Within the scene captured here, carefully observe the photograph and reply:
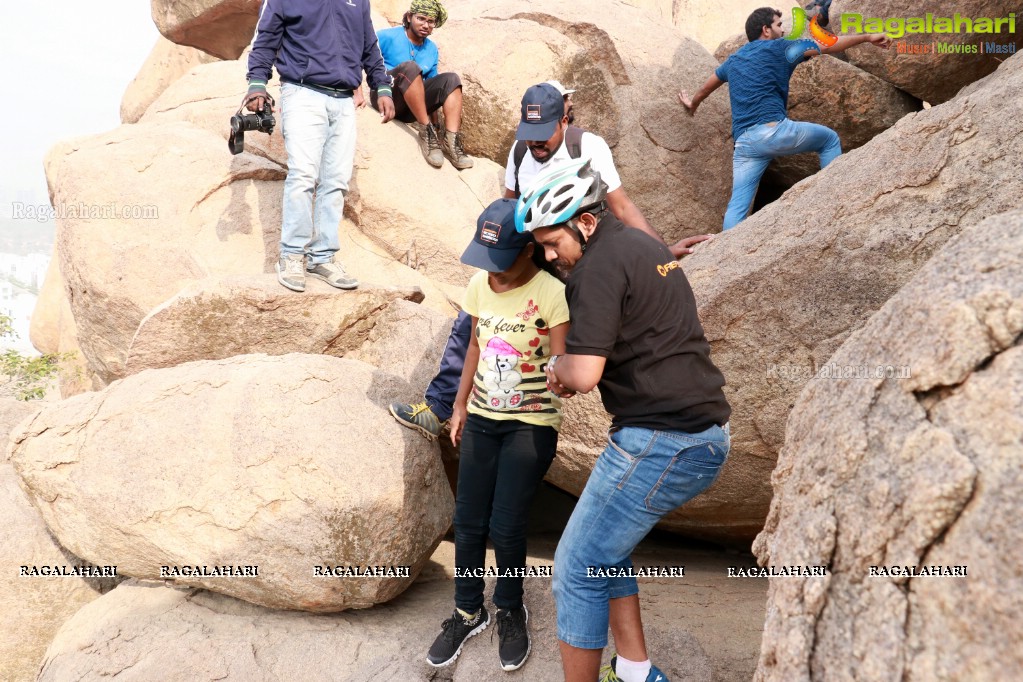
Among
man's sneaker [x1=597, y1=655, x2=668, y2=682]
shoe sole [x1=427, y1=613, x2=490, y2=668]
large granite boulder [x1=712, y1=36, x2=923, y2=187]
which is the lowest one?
shoe sole [x1=427, y1=613, x2=490, y2=668]

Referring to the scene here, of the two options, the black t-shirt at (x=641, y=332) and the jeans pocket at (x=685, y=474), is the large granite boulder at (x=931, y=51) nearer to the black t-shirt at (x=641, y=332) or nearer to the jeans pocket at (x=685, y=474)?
the black t-shirt at (x=641, y=332)

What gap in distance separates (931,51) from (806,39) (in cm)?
109

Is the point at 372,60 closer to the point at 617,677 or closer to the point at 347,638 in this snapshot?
the point at 347,638

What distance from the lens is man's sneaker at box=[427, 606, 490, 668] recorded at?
151 inches

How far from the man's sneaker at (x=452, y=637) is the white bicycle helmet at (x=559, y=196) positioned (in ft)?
6.32

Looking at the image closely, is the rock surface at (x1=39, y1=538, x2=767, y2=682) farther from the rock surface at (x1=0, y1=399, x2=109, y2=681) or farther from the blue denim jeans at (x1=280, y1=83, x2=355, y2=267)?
the blue denim jeans at (x1=280, y1=83, x2=355, y2=267)

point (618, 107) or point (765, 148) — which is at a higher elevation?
point (618, 107)

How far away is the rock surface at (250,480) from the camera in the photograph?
4066 mm

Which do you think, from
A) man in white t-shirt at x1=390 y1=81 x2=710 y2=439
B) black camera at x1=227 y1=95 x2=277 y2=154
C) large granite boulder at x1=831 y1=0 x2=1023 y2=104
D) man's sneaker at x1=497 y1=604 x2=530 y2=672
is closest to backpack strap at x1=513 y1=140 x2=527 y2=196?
man in white t-shirt at x1=390 y1=81 x2=710 y2=439

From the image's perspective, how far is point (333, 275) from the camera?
222 inches

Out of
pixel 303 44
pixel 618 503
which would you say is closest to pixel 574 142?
pixel 618 503

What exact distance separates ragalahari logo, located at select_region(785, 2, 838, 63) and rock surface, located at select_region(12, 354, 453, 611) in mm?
4097

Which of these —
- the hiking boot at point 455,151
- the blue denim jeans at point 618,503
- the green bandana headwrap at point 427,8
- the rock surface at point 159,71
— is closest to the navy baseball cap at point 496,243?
the blue denim jeans at point 618,503

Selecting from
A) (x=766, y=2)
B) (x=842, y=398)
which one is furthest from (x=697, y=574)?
(x=766, y=2)
